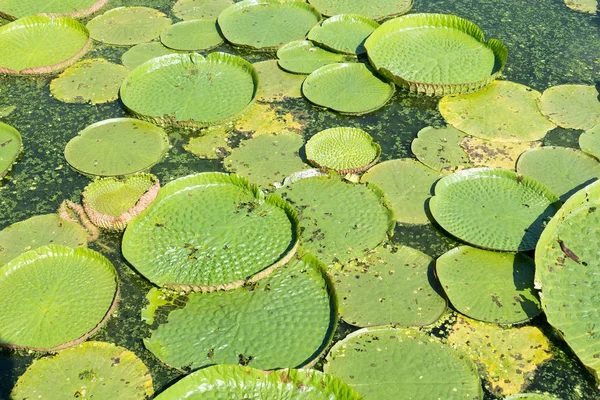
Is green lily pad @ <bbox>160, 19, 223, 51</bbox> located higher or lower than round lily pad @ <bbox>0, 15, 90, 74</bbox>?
higher

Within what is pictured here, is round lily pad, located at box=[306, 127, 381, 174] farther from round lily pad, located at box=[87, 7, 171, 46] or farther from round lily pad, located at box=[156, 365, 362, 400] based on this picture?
round lily pad, located at box=[87, 7, 171, 46]

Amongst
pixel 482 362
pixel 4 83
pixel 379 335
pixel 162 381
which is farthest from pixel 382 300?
pixel 4 83

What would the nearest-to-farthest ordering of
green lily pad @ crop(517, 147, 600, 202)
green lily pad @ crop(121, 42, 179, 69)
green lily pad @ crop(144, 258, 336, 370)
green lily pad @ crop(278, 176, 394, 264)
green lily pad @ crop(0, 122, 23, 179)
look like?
green lily pad @ crop(144, 258, 336, 370) → green lily pad @ crop(278, 176, 394, 264) → green lily pad @ crop(517, 147, 600, 202) → green lily pad @ crop(0, 122, 23, 179) → green lily pad @ crop(121, 42, 179, 69)

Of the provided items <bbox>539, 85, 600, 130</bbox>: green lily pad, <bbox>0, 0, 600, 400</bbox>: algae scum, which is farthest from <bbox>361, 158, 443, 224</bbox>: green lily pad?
<bbox>539, 85, 600, 130</bbox>: green lily pad

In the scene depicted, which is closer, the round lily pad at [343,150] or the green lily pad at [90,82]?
the round lily pad at [343,150]

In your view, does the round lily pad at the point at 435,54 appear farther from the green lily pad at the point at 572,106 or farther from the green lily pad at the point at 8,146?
the green lily pad at the point at 8,146

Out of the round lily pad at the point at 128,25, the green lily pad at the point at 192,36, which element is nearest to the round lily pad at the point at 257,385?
the green lily pad at the point at 192,36
